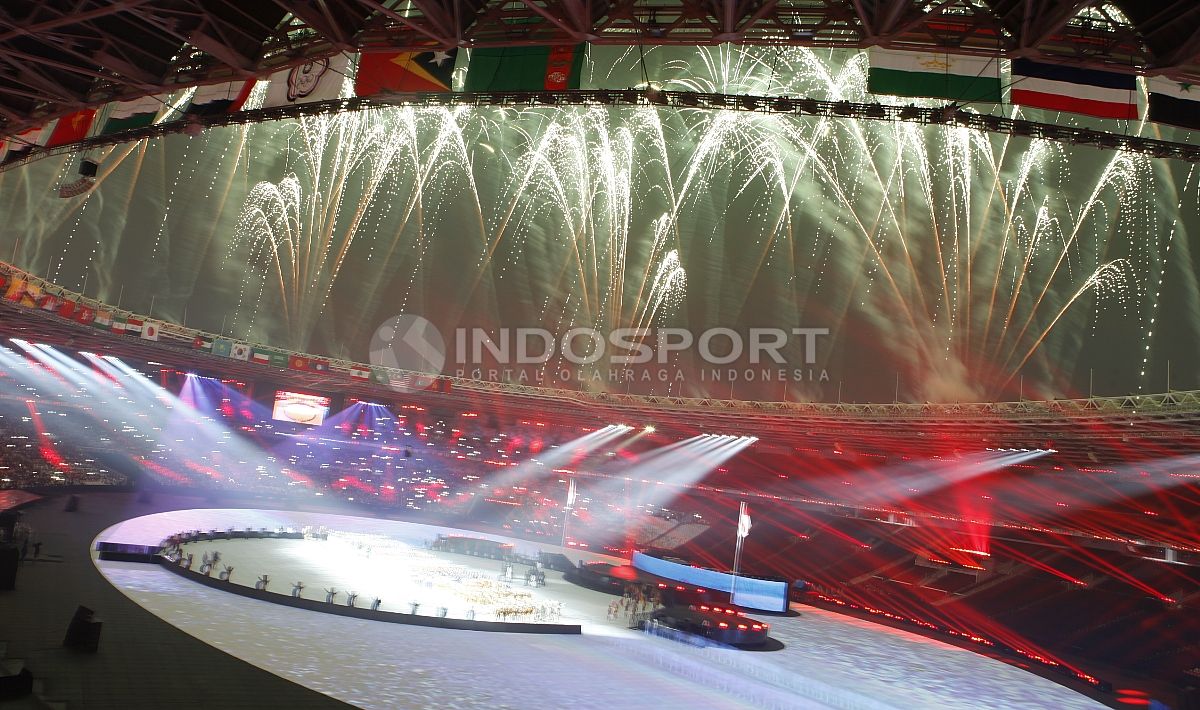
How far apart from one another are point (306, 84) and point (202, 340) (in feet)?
102

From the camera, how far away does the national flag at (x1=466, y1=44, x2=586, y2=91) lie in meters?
15.1

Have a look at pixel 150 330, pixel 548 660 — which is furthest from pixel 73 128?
pixel 150 330

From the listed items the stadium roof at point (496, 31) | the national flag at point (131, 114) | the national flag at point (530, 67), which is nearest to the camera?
the stadium roof at point (496, 31)

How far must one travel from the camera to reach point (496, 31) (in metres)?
15.8

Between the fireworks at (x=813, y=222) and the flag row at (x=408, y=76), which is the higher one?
the fireworks at (x=813, y=222)

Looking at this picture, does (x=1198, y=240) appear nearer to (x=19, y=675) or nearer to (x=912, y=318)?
(x=912, y=318)

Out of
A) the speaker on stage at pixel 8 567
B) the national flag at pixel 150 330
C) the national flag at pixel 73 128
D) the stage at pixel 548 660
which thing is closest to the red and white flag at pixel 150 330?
the national flag at pixel 150 330

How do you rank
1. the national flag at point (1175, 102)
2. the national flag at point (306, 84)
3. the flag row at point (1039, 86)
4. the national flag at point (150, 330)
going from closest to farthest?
the national flag at point (1175, 102) → the flag row at point (1039, 86) → the national flag at point (306, 84) → the national flag at point (150, 330)

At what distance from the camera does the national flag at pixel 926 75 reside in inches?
549

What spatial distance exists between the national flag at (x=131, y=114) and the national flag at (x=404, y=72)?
673cm

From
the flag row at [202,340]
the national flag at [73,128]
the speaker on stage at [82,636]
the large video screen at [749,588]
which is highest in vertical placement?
the national flag at [73,128]

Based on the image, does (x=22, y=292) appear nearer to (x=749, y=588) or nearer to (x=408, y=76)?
(x=408, y=76)

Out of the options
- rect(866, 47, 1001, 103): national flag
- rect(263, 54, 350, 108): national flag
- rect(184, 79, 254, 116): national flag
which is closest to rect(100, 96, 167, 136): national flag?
rect(184, 79, 254, 116): national flag

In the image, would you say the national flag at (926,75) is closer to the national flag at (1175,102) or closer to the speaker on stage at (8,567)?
the national flag at (1175,102)
